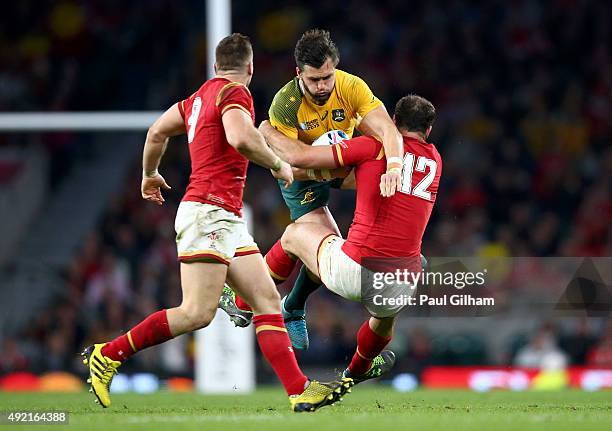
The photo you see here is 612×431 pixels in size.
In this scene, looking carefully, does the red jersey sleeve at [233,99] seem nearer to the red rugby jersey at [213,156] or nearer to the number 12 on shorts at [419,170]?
the red rugby jersey at [213,156]

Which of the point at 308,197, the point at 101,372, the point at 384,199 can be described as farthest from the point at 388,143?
the point at 101,372

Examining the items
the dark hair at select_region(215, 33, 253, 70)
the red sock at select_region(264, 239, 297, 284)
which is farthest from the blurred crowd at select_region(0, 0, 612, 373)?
the dark hair at select_region(215, 33, 253, 70)

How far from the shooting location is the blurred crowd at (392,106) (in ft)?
38.8

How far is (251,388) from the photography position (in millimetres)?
9922

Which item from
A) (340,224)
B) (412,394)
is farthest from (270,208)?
(412,394)

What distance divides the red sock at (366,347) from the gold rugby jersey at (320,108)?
3.96 ft

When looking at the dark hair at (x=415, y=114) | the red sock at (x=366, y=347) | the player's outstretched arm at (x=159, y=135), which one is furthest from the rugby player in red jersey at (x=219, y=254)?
the dark hair at (x=415, y=114)

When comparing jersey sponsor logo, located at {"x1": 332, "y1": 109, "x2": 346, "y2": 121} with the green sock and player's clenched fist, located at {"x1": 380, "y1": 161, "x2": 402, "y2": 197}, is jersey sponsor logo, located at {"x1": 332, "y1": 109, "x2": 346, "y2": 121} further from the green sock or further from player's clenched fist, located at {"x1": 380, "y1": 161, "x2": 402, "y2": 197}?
the green sock

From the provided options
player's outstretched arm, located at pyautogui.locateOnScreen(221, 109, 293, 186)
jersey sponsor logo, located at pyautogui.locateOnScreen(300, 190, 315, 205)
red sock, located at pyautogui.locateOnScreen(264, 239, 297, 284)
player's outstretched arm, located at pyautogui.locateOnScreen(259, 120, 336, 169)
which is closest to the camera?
player's outstretched arm, located at pyautogui.locateOnScreen(221, 109, 293, 186)

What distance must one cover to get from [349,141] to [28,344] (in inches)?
240

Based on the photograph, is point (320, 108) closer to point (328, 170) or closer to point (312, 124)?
point (312, 124)

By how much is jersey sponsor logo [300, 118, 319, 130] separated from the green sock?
0.89 m

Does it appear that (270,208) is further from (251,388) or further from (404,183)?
(404,183)

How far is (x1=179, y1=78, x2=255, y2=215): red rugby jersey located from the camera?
6.25m
